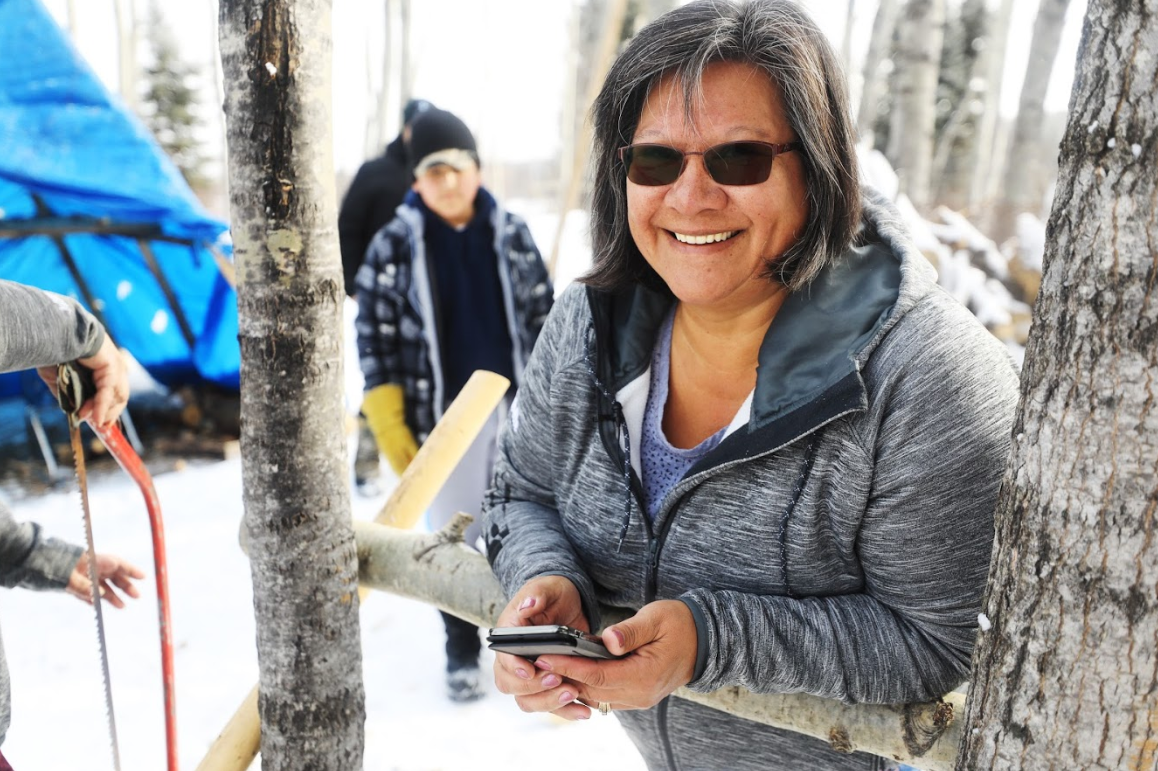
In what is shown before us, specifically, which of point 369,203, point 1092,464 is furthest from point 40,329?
point 369,203

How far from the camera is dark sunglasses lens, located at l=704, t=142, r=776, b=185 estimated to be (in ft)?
4.41

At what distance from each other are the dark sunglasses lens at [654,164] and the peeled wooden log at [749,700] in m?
0.82

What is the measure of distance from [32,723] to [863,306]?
11.1ft

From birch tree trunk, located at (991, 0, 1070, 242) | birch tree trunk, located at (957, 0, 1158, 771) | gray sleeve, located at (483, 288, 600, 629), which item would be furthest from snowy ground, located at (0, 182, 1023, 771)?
birch tree trunk, located at (991, 0, 1070, 242)

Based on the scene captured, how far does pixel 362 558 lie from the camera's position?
1.86 metres

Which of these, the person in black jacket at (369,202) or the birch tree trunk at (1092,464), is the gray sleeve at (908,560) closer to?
the birch tree trunk at (1092,464)

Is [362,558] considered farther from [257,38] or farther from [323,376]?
[257,38]

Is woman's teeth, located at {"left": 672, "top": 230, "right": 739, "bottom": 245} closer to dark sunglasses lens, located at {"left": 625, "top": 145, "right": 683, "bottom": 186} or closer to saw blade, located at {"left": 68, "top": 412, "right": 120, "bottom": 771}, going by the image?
dark sunglasses lens, located at {"left": 625, "top": 145, "right": 683, "bottom": 186}

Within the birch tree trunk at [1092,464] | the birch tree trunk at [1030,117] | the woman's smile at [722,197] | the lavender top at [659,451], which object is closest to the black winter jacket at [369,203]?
the lavender top at [659,451]

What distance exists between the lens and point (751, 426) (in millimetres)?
1324

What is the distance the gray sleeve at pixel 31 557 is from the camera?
1872 millimetres

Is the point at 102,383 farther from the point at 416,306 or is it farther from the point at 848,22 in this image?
the point at 848,22

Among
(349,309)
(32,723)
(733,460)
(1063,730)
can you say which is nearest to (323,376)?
(733,460)

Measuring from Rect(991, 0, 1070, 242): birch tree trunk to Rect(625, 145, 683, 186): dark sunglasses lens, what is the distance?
11267 millimetres
